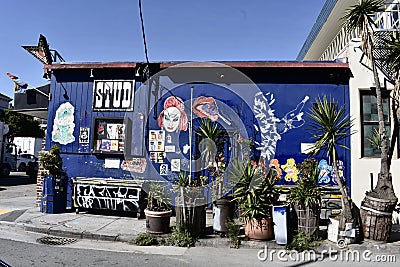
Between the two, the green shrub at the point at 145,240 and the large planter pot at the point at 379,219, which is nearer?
the large planter pot at the point at 379,219

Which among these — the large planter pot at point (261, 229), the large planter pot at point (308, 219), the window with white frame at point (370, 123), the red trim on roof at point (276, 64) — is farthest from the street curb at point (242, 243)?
the red trim on roof at point (276, 64)

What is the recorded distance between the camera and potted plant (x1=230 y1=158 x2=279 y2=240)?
23.9 ft

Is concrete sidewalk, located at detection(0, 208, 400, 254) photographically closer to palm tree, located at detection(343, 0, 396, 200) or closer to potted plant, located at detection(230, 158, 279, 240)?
potted plant, located at detection(230, 158, 279, 240)

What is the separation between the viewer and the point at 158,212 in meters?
7.64

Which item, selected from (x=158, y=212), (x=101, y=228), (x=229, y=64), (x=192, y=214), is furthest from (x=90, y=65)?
(x=192, y=214)

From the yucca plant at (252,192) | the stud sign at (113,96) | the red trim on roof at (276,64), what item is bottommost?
the yucca plant at (252,192)

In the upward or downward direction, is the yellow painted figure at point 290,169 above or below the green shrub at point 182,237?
above

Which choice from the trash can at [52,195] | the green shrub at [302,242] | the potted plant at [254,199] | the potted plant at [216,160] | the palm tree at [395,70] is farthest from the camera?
the trash can at [52,195]

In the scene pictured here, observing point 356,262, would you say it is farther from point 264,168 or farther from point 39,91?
point 39,91

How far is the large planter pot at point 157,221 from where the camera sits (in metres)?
7.61

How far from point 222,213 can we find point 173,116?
3.52 meters

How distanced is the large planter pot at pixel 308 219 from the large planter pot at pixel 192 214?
207cm

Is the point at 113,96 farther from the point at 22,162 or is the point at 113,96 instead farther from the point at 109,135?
the point at 22,162

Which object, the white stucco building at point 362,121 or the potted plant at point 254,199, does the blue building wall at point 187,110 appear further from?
the potted plant at point 254,199
